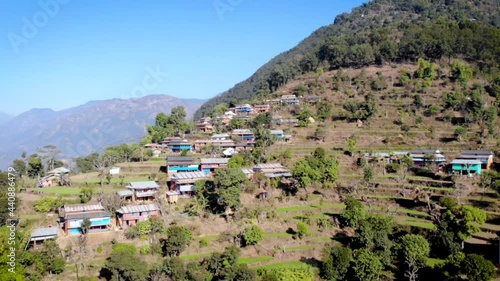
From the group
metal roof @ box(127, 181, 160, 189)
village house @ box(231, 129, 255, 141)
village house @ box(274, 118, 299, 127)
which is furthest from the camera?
village house @ box(274, 118, 299, 127)

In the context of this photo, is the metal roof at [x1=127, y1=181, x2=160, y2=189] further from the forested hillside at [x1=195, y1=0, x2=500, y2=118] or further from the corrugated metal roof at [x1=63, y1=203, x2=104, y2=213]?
the forested hillside at [x1=195, y1=0, x2=500, y2=118]

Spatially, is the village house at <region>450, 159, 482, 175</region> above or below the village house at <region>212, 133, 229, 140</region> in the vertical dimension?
below

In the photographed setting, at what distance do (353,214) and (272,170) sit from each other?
1106 cm

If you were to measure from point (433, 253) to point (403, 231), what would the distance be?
2.82 m

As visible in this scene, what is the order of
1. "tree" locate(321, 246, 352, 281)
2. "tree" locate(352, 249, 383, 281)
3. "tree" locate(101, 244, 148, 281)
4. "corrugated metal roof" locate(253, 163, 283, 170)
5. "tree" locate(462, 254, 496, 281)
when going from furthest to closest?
"corrugated metal roof" locate(253, 163, 283, 170)
"tree" locate(321, 246, 352, 281)
"tree" locate(352, 249, 383, 281)
"tree" locate(101, 244, 148, 281)
"tree" locate(462, 254, 496, 281)

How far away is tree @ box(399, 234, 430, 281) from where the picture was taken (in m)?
23.9

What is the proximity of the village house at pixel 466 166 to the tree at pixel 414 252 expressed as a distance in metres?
13.7

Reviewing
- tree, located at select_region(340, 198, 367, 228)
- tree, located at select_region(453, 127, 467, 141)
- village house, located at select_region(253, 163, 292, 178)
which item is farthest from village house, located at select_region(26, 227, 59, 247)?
tree, located at select_region(453, 127, 467, 141)

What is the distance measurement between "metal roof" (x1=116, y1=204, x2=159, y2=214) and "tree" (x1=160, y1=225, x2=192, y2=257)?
16.7 ft

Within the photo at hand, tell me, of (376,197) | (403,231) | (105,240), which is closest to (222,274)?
(105,240)

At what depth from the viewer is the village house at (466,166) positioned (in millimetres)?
34438

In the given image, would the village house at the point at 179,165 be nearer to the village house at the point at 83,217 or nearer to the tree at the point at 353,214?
the village house at the point at 83,217

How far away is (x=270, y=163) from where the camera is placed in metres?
41.3

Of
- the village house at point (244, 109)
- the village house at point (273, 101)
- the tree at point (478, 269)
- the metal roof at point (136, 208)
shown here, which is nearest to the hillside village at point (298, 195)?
the tree at point (478, 269)
